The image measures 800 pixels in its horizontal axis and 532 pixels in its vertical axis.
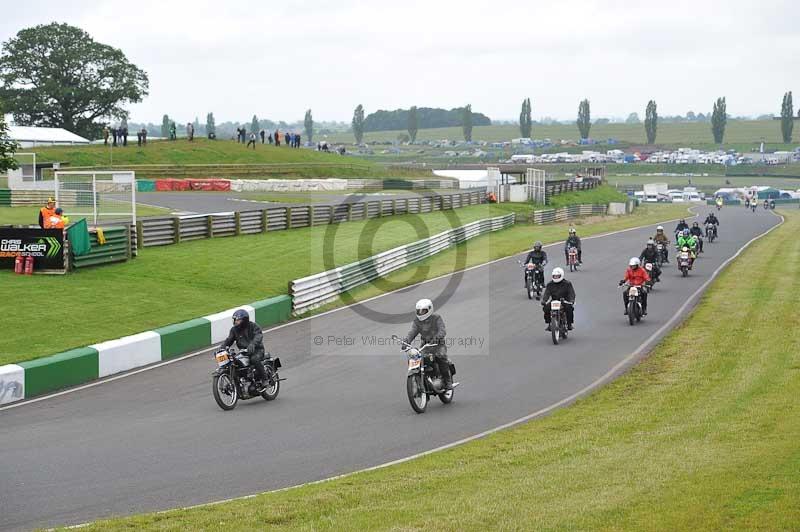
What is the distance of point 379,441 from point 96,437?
4.09 meters

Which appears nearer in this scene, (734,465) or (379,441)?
(734,465)

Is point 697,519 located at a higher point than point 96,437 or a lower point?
higher

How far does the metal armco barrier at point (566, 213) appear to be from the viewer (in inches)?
2532

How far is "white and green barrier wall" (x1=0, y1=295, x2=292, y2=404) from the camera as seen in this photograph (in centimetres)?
1784

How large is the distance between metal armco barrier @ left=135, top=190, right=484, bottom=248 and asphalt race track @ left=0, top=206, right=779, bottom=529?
9.92m

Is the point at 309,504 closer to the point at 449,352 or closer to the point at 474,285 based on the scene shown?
the point at 449,352

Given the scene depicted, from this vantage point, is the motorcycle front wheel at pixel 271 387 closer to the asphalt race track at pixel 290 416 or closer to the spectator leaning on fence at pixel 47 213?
the asphalt race track at pixel 290 416

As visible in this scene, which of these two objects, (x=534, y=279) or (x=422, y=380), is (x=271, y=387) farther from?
(x=534, y=279)

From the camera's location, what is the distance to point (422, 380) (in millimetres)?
16516

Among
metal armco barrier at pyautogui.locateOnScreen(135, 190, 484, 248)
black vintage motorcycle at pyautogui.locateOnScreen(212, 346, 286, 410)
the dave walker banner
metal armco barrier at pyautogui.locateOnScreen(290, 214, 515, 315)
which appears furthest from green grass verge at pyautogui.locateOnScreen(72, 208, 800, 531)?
metal armco barrier at pyautogui.locateOnScreen(135, 190, 484, 248)

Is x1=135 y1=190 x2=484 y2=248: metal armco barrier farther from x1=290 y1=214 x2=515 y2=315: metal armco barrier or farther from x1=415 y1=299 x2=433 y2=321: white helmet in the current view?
x1=415 y1=299 x2=433 y2=321: white helmet

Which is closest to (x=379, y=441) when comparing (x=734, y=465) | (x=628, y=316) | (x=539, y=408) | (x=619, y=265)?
(x=539, y=408)

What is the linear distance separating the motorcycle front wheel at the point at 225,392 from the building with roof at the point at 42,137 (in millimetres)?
66078

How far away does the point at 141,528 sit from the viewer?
9703mm
